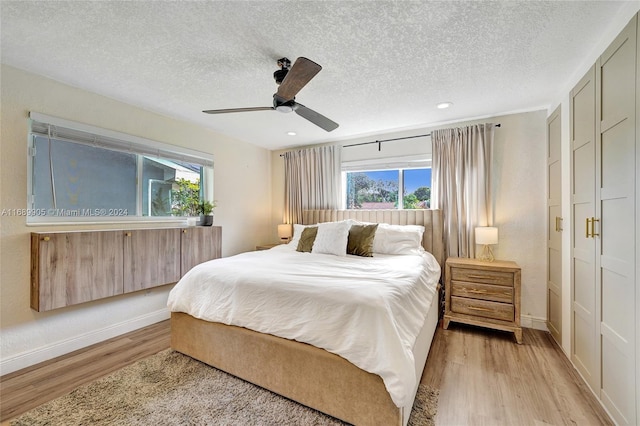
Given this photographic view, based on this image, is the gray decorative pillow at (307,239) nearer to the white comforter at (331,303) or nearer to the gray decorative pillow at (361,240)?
the gray decorative pillow at (361,240)

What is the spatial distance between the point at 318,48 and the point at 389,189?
98.2 inches

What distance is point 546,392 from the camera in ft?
6.25

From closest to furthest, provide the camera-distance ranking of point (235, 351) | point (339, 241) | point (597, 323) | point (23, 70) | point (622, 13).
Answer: point (622, 13), point (597, 323), point (235, 351), point (23, 70), point (339, 241)

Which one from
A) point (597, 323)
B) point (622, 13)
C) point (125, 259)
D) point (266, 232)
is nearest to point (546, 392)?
point (597, 323)

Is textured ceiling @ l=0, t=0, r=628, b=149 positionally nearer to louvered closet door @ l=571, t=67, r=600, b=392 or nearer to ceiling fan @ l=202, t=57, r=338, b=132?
ceiling fan @ l=202, t=57, r=338, b=132

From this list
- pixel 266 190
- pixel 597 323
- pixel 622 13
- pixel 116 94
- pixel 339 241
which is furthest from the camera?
pixel 266 190

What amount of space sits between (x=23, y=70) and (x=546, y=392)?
15.7 ft

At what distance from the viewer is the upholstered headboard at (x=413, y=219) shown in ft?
11.1

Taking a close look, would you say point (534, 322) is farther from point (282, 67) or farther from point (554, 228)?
point (282, 67)

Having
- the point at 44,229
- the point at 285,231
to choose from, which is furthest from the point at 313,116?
the point at 44,229

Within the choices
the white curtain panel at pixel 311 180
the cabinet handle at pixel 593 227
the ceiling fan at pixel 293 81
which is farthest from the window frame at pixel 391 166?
the cabinet handle at pixel 593 227

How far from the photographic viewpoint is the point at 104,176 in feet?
9.29

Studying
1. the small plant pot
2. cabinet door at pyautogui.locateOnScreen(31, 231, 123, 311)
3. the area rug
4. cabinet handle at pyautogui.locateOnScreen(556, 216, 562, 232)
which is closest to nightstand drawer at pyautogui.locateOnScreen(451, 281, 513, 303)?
cabinet handle at pyautogui.locateOnScreen(556, 216, 562, 232)

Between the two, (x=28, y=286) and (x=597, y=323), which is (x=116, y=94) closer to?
(x=28, y=286)
